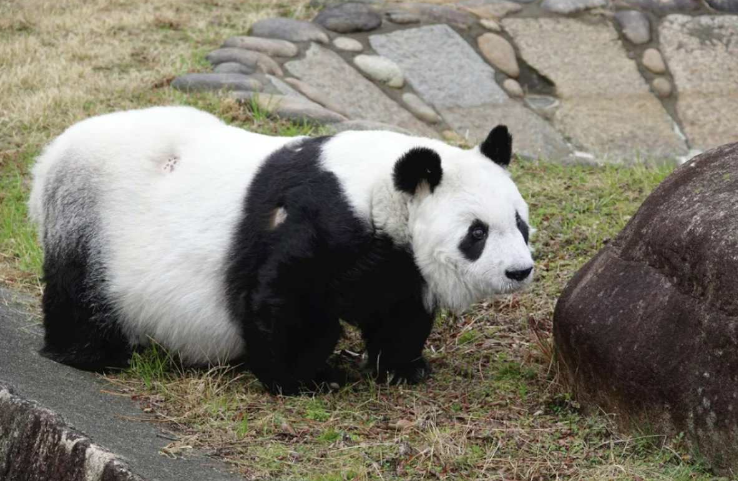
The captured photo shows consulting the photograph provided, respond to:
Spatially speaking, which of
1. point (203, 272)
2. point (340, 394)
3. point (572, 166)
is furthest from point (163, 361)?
point (572, 166)

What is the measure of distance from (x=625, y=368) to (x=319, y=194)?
1.56m

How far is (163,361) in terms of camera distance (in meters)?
5.02

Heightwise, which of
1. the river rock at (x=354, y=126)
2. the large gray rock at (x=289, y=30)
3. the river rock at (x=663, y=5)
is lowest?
the river rock at (x=663, y=5)

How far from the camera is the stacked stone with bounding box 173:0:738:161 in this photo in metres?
9.31

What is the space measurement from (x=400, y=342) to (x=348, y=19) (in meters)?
6.18

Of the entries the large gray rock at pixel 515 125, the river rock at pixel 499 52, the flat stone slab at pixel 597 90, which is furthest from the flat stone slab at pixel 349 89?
the flat stone slab at pixel 597 90

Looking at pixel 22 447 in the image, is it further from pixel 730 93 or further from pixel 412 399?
Answer: pixel 730 93

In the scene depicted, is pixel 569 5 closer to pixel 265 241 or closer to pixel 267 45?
pixel 267 45

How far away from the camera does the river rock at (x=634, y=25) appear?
10711 millimetres

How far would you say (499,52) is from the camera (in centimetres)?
1042

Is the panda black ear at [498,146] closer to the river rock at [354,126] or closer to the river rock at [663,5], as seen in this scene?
the river rock at [354,126]

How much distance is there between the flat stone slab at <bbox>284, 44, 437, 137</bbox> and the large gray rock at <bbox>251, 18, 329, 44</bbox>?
0.52ft

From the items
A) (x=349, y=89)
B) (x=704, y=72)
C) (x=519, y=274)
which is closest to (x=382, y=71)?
(x=349, y=89)

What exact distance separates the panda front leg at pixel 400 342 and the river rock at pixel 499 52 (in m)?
5.86
